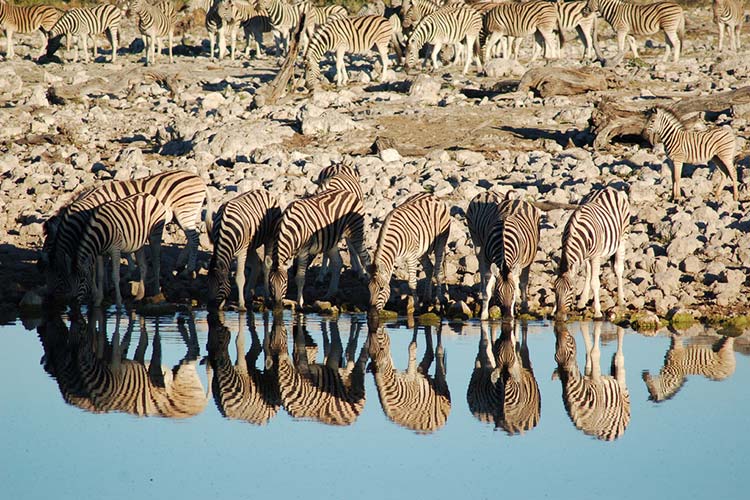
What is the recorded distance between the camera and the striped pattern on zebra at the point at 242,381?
8.88m

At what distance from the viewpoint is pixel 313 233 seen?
1296 cm

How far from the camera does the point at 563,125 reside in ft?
66.0

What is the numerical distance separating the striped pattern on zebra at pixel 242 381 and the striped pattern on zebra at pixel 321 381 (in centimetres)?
11

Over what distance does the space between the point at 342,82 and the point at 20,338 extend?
14.5 meters

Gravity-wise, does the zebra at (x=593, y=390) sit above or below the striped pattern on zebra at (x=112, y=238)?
below

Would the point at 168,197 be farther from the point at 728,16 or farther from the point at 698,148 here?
the point at 728,16

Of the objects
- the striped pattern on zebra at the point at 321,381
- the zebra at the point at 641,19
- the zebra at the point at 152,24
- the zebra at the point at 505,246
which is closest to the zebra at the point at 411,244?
the zebra at the point at 505,246

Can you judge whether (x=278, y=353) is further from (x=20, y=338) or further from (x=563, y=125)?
(x=563, y=125)

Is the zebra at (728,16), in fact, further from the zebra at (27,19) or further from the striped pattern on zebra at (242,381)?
the striped pattern on zebra at (242,381)

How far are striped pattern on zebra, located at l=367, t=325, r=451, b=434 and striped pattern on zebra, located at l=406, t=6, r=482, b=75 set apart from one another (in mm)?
16613

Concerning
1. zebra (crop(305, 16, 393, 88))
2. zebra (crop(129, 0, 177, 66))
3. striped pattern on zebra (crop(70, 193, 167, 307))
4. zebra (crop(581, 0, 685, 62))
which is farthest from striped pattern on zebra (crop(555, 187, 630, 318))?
zebra (crop(129, 0, 177, 66))

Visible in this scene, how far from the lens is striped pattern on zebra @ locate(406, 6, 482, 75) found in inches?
1075

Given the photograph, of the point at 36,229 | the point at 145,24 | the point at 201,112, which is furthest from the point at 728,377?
the point at 145,24

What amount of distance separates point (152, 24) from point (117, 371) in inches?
841
